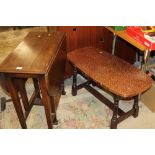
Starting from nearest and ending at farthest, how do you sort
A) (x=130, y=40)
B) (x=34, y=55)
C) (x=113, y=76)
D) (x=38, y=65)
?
(x=38, y=65) → (x=34, y=55) → (x=113, y=76) → (x=130, y=40)

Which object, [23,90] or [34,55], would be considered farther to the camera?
[23,90]

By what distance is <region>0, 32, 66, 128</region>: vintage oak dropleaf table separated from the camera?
159 centimetres

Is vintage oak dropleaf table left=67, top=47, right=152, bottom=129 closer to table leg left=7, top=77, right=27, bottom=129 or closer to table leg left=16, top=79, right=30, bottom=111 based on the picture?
table leg left=16, top=79, right=30, bottom=111

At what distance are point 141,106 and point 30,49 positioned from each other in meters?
1.31

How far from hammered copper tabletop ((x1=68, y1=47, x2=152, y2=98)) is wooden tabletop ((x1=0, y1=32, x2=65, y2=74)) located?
0.30m

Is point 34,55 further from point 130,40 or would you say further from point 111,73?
point 130,40

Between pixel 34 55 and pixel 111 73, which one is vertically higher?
pixel 34 55

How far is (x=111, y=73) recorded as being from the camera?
6.32 ft

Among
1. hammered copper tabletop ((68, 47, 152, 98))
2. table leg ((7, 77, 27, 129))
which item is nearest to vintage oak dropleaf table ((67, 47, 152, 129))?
hammered copper tabletop ((68, 47, 152, 98))

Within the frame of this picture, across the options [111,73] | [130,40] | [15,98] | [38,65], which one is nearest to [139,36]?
[130,40]

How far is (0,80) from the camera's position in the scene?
2.06 metres

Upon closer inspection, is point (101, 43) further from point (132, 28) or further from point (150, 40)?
point (150, 40)

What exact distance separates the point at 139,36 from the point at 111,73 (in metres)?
0.41

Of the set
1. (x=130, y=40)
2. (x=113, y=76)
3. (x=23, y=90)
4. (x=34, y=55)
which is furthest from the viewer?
(x=23, y=90)
